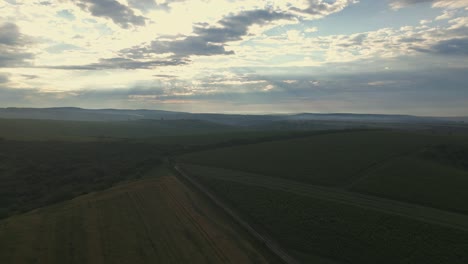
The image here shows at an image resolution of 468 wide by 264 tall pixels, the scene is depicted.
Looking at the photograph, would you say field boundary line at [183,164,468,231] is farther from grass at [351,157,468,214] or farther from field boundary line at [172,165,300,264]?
field boundary line at [172,165,300,264]

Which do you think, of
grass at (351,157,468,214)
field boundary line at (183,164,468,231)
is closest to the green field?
field boundary line at (183,164,468,231)

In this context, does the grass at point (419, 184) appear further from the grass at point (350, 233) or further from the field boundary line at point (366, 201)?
the grass at point (350, 233)

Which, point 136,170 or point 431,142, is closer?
point 136,170

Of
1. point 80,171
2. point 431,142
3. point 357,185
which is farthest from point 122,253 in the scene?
point 431,142

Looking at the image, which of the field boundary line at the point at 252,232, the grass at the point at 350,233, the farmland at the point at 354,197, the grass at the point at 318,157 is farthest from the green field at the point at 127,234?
the grass at the point at 318,157

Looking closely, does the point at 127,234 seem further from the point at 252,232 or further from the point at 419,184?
the point at 419,184

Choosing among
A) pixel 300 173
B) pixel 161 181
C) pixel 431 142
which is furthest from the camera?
pixel 431 142

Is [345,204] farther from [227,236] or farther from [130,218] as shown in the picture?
[130,218]
